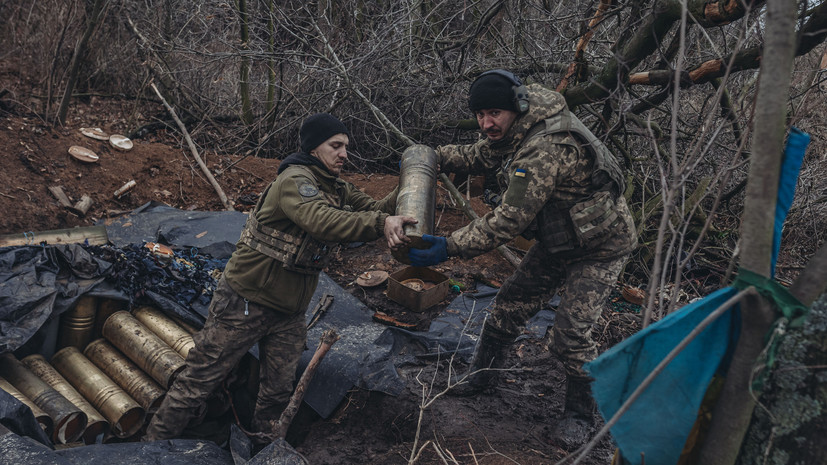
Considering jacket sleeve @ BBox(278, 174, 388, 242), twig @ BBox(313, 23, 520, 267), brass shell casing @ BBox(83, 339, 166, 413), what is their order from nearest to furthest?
jacket sleeve @ BBox(278, 174, 388, 242)
brass shell casing @ BBox(83, 339, 166, 413)
twig @ BBox(313, 23, 520, 267)

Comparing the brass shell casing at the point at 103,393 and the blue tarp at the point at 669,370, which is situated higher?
the blue tarp at the point at 669,370

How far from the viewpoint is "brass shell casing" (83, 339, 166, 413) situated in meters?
3.88

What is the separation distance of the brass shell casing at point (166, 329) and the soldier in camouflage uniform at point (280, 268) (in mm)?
692

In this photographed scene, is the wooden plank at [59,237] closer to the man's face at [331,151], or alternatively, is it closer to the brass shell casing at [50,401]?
the brass shell casing at [50,401]

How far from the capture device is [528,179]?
3.06 meters

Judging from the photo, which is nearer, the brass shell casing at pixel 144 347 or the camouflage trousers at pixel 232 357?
the camouflage trousers at pixel 232 357

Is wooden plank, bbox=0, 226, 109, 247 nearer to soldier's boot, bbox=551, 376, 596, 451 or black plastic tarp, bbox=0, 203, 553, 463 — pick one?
black plastic tarp, bbox=0, 203, 553, 463

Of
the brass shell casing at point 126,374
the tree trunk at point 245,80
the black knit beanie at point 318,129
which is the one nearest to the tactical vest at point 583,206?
the black knit beanie at point 318,129

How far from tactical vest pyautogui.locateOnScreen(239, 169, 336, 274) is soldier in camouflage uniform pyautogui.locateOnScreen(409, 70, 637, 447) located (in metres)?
0.59

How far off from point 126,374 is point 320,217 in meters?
2.29

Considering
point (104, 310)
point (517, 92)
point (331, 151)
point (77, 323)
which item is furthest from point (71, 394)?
point (517, 92)

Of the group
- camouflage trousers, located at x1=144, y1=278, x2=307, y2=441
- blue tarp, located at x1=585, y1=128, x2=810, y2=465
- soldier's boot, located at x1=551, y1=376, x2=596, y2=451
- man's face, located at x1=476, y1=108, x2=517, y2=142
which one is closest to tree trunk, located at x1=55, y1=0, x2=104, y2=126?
camouflage trousers, located at x1=144, y1=278, x2=307, y2=441

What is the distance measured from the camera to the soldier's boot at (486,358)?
3973 millimetres

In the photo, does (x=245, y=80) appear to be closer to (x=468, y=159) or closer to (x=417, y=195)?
(x=468, y=159)
